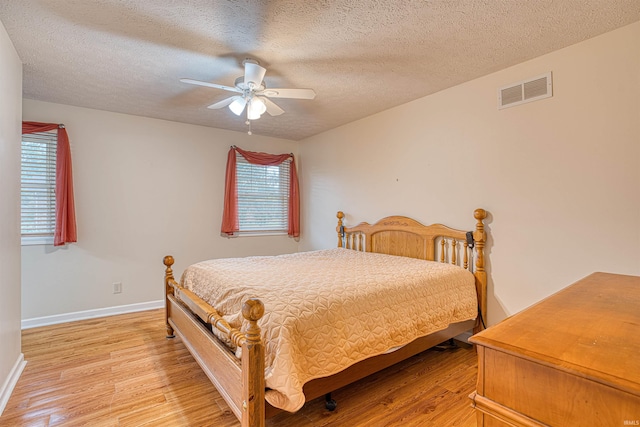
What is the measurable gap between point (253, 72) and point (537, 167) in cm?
233

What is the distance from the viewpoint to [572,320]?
3.32ft

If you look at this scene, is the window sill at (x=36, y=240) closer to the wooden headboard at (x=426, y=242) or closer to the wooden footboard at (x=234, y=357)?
the wooden footboard at (x=234, y=357)

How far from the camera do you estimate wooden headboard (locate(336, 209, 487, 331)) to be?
268cm

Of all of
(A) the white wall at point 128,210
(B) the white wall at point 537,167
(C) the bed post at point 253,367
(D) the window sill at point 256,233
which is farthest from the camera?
(D) the window sill at point 256,233

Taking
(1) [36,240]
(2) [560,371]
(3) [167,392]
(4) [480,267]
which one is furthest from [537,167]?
(1) [36,240]

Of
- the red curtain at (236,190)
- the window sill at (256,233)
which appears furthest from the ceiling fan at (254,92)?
the window sill at (256,233)

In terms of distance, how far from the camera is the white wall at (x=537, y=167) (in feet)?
6.64

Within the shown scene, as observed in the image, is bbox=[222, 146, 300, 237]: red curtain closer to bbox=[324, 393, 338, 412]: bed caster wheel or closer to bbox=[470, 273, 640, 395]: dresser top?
bbox=[324, 393, 338, 412]: bed caster wheel

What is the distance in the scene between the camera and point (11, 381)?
2.11 meters

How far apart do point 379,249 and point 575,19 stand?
8.49 feet

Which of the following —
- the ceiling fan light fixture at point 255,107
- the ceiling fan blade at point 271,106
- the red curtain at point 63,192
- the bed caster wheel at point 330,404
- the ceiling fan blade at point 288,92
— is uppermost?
the ceiling fan blade at point 288,92

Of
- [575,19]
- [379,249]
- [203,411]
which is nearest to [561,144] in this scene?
[575,19]

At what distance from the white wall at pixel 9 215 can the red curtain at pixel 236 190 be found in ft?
7.46

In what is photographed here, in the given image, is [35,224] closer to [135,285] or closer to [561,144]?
[135,285]
